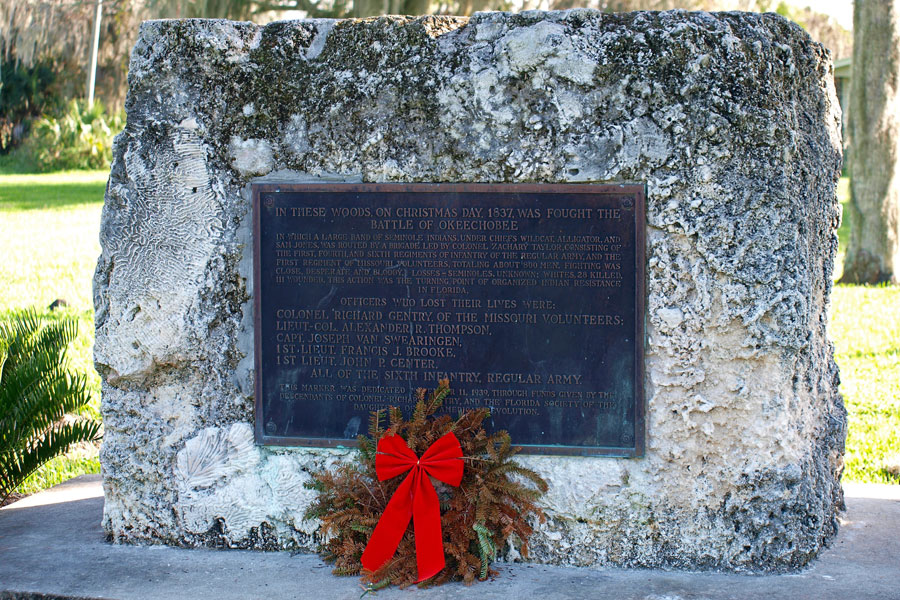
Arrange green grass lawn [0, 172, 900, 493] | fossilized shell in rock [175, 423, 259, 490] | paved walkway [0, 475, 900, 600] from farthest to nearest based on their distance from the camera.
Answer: green grass lawn [0, 172, 900, 493] < fossilized shell in rock [175, 423, 259, 490] < paved walkway [0, 475, 900, 600]

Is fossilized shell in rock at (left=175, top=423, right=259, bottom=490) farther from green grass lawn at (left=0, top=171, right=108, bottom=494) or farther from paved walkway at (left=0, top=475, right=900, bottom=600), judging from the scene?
green grass lawn at (left=0, top=171, right=108, bottom=494)

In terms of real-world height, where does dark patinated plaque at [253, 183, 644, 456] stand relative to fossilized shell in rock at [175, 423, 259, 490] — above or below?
above

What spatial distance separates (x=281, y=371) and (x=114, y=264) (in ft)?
2.44

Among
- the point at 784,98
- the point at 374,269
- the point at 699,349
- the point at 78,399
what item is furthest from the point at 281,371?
the point at 784,98

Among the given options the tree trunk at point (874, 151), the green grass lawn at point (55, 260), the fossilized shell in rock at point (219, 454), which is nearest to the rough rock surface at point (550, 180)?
the fossilized shell in rock at point (219, 454)

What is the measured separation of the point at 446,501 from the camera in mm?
3158

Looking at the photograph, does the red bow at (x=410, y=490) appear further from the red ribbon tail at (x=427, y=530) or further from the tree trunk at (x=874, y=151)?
the tree trunk at (x=874, y=151)

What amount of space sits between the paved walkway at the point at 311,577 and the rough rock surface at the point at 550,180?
92 mm

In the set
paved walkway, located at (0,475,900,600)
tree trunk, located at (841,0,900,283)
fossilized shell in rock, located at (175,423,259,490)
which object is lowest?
paved walkway, located at (0,475,900,600)

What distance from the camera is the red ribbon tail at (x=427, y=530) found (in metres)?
2.94

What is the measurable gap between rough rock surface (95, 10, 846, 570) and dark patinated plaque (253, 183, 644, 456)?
73 millimetres

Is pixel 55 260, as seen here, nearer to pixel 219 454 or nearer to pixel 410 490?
pixel 219 454

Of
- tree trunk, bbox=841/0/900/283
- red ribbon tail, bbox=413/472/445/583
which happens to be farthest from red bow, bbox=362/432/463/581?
tree trunk, bbox=841/0/900/283

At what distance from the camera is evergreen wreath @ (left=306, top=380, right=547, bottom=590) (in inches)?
118
